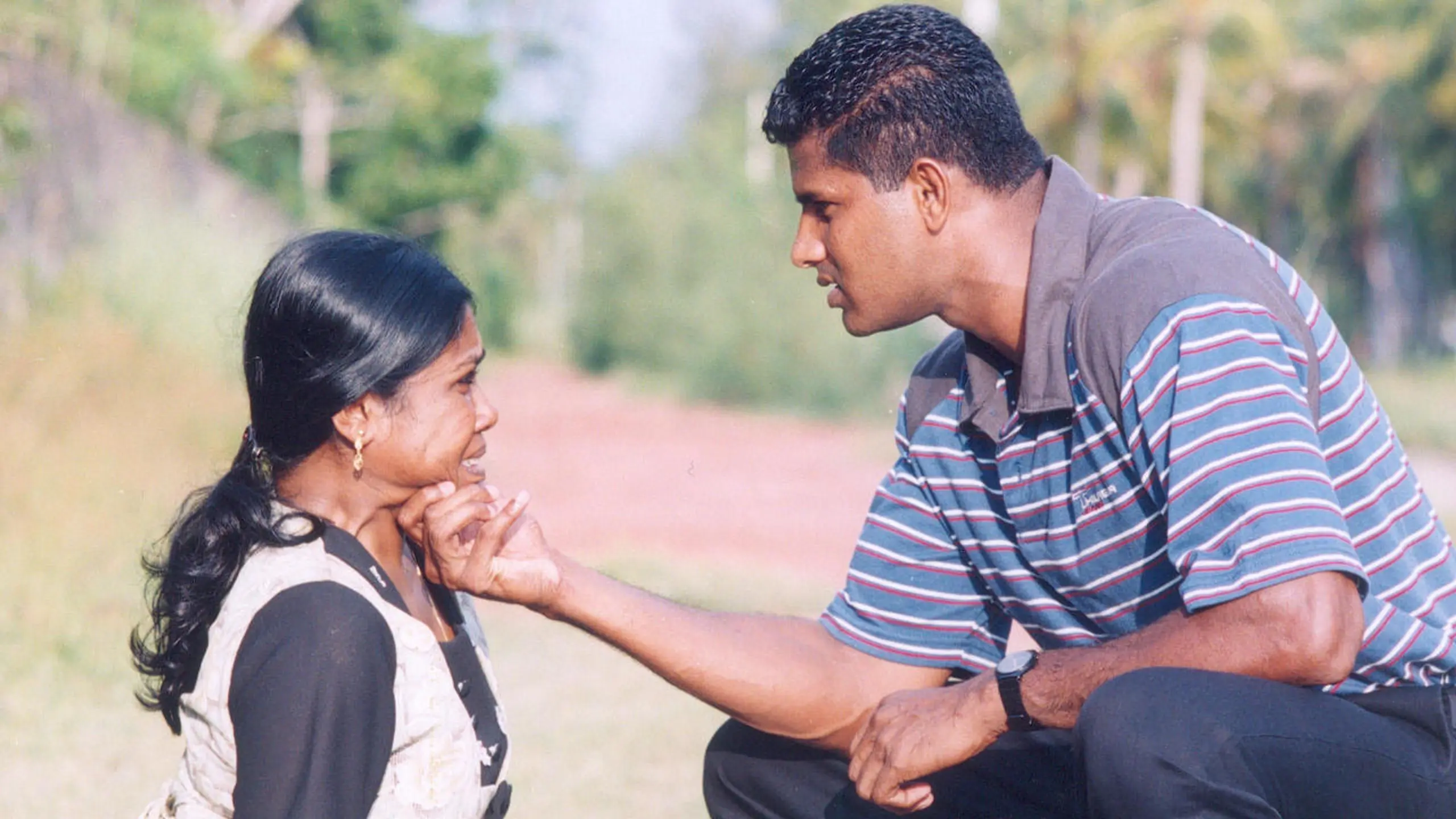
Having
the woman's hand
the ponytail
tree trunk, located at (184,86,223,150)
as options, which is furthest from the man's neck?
tree trunk, located at (184,86,223,150)

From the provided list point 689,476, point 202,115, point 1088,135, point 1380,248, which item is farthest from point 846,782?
point 1380,248

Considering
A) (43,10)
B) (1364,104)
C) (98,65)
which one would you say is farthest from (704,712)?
(1364,104)

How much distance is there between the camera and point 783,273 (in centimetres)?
2472

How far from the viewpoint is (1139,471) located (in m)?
2.84

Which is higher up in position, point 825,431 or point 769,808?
point 769,808

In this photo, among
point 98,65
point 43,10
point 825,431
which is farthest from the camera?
point 825,431

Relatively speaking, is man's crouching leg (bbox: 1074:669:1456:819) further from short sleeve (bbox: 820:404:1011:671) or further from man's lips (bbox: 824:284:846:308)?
man's lips (bbox: 824:284:846:308)

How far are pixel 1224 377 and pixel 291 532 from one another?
1560mm

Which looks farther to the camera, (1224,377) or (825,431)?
(825,431)

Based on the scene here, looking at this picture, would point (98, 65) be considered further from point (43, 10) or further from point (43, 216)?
point (43, 216)

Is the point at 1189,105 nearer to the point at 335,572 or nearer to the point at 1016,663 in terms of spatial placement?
the point at 1016,663

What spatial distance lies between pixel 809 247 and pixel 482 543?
2.99ft

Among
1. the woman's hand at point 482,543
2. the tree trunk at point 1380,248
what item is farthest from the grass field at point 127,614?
the tree trunk at point 1380,248

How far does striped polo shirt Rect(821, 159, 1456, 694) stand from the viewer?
2564 millimetres
